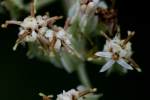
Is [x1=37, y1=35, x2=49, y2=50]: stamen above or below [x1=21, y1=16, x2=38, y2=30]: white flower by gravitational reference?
below

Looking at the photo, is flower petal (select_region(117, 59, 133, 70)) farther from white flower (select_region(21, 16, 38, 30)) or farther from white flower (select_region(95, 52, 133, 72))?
white flower (select_region(21, 16, 38, 30))

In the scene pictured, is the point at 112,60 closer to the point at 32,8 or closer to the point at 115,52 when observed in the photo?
the point at 115,52

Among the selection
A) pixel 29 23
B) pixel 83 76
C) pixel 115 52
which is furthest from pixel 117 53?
pixel 29 23

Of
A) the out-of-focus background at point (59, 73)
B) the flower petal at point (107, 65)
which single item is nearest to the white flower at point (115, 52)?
the flower petal at point (107, 65)

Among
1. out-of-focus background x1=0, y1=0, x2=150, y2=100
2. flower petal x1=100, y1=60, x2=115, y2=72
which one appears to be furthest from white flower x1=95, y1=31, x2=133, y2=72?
out-of-focus background x1=0, y1=0, x2=150, y2=100

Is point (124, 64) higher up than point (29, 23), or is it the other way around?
point (29, 23)

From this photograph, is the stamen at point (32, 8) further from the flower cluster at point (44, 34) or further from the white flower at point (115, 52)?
the white flower at point (115, 52)

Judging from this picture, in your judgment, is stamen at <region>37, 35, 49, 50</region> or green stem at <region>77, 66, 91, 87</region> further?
green stem at <region>77, 66, 91, 87</region>

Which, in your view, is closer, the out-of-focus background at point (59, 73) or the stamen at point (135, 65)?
the stamen at point (135, 65)

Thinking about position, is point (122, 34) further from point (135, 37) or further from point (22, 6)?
point (22, 6)
